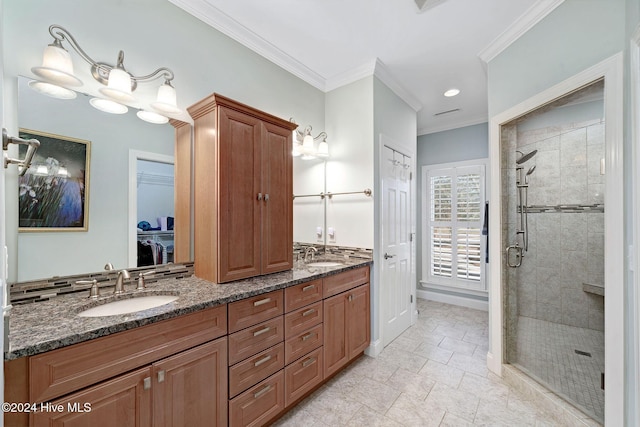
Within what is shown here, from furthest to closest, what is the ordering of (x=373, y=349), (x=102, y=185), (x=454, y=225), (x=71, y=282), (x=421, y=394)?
(x=454, y=225), (x=373, y=349), (x=421, y=394), (x=102, y=185), (x=71, y=282)

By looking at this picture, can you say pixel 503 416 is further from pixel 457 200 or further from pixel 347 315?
pixel 457 200

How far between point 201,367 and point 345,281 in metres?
1.28

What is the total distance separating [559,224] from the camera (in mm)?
2609

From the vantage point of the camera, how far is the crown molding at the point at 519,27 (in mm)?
1823

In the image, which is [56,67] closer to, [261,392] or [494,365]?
[261,392]

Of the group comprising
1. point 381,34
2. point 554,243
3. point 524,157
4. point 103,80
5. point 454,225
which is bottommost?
point 554,243

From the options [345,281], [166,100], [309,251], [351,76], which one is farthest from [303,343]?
[351,76]

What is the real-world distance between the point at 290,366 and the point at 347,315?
2.27 feet

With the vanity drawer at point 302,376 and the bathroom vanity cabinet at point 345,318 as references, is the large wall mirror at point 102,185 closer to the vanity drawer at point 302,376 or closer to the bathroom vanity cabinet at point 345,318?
the vanity drawer at point 302,376

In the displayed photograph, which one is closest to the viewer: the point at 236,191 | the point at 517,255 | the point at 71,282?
the point at 71,282

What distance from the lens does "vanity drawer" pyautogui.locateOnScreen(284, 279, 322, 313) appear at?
1763mm

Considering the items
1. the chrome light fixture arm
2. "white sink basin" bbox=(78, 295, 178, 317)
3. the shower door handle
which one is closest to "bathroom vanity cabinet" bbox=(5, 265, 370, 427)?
"white sink basin" bbox=(78, 295, 178, 317)

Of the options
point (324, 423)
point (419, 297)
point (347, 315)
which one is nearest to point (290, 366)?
point (324, 423)

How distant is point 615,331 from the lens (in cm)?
142
